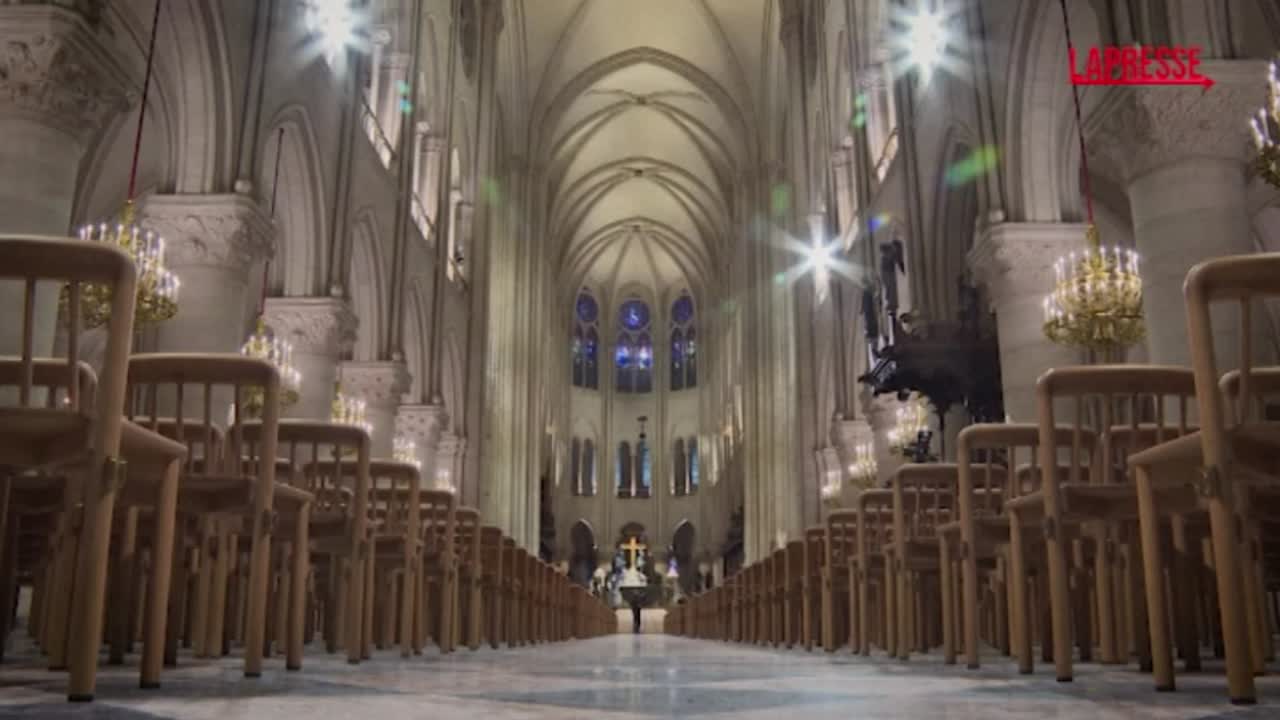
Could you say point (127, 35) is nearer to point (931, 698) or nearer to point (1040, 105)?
point (1040, 105)

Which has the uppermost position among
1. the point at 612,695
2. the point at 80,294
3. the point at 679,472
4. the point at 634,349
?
the point at 634,349

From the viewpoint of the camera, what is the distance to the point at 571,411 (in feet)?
151

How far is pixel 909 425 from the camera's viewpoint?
14398 mm

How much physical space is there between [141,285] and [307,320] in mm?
3994

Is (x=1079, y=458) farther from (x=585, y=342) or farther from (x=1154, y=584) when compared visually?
(x=585, y=342)

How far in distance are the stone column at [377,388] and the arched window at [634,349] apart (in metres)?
32.4

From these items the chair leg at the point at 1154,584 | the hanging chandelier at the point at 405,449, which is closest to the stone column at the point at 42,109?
the chair leg at the point at 1154,584

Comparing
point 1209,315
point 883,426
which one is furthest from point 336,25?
point 1209,315

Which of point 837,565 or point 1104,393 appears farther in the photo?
point 837,565

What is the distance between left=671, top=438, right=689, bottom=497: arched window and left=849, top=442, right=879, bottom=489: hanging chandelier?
28.5 metres

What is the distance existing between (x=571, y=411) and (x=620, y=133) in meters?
13.2

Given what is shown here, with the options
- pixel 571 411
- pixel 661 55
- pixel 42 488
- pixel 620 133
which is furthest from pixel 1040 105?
pixel 571 411

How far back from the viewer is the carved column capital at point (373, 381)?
48.0 feet

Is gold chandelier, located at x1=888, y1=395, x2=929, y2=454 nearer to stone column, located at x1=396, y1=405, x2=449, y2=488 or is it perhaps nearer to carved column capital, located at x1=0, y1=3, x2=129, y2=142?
stone column, located at x1=396, y1=405, x2=449, y2=488
